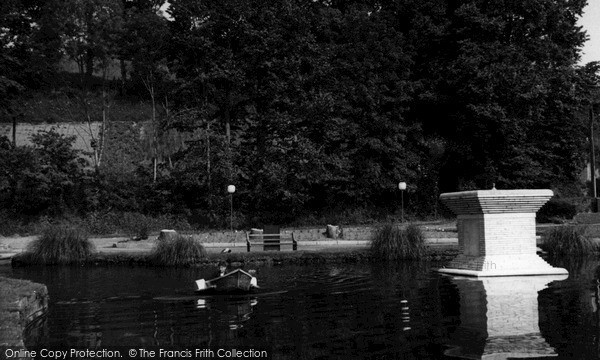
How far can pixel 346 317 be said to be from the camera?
1662 cm

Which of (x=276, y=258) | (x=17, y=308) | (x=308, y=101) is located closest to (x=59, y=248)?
(x=276, y=258)

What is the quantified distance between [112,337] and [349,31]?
40.9 m

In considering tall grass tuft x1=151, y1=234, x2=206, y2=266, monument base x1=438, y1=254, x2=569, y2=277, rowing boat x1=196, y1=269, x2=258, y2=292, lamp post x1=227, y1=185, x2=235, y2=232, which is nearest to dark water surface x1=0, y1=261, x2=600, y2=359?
rowing boat x1=196, y1=269, x2=258, y2=292

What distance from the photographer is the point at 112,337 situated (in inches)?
583

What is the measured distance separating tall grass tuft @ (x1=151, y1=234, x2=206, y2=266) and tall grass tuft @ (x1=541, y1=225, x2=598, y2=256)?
15132 millimetres

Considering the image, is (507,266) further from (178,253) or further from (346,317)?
(178,253)

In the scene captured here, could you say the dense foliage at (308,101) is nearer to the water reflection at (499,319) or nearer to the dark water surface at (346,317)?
the dark water surface at (346,317)

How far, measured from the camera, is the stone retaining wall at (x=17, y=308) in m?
12.7

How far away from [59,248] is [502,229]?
19.5m

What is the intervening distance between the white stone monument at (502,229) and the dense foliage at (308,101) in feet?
82.6

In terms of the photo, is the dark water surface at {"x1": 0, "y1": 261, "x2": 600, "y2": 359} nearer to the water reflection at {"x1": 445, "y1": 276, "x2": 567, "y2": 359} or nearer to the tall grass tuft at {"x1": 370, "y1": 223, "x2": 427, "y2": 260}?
the water reflection at {"x1": 445, "y1": 276, "x2": 567, "y2": 359}

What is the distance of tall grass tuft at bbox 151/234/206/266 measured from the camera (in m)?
31.3

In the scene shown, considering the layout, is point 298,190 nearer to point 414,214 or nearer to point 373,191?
point 373,191

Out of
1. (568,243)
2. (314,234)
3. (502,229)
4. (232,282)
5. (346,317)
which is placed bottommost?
(346,317)
